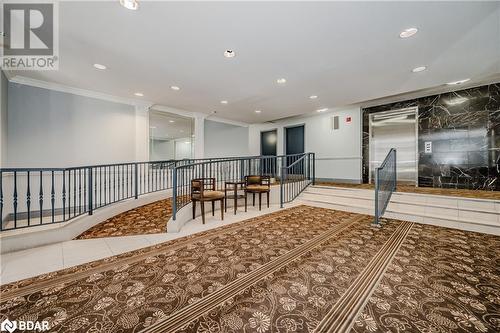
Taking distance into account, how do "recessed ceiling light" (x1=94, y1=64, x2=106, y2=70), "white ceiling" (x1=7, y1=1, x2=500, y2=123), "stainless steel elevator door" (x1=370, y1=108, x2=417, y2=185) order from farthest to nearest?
"stainless steel elevator door" (x1=370, y1=108, x2=417, y2=185) → "recessed ceiling light" (x1=94, y1=64, x2=106, y2=70) → "white ceiling" (x1=7, y1=1, x2=500, y2=123)

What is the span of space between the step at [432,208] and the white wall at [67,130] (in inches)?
230

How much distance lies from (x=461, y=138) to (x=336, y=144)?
11.1ft

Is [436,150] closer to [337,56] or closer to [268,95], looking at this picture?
[337,56]

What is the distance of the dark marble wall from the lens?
16.8 ft

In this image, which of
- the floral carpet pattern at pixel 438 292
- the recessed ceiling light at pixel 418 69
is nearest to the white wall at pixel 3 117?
the floral carpet pattern at pixel 438 292

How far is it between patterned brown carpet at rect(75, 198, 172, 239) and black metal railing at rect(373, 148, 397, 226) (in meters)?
4.09

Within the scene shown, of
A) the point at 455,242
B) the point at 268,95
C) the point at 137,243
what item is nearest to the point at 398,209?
the point at 455,242

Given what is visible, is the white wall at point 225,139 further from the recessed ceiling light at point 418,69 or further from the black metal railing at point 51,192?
the recessed ceiling light at point 418,69

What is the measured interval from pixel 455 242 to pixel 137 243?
4.85 m

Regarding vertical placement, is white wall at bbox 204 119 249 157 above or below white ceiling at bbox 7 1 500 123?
below

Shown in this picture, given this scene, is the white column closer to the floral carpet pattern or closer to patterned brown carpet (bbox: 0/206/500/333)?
patterned brown carpet (bbox: 0/206/500/333)

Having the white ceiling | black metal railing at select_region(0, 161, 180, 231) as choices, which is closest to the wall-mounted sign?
the white ceiling

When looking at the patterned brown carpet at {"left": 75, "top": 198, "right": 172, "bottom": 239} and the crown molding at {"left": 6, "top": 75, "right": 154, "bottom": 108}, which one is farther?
the crown molding at {"left": 6, "top": 75, "right": 154, "bottom": 108}

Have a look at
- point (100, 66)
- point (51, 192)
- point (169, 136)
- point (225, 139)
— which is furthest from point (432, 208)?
point (51, 192)
